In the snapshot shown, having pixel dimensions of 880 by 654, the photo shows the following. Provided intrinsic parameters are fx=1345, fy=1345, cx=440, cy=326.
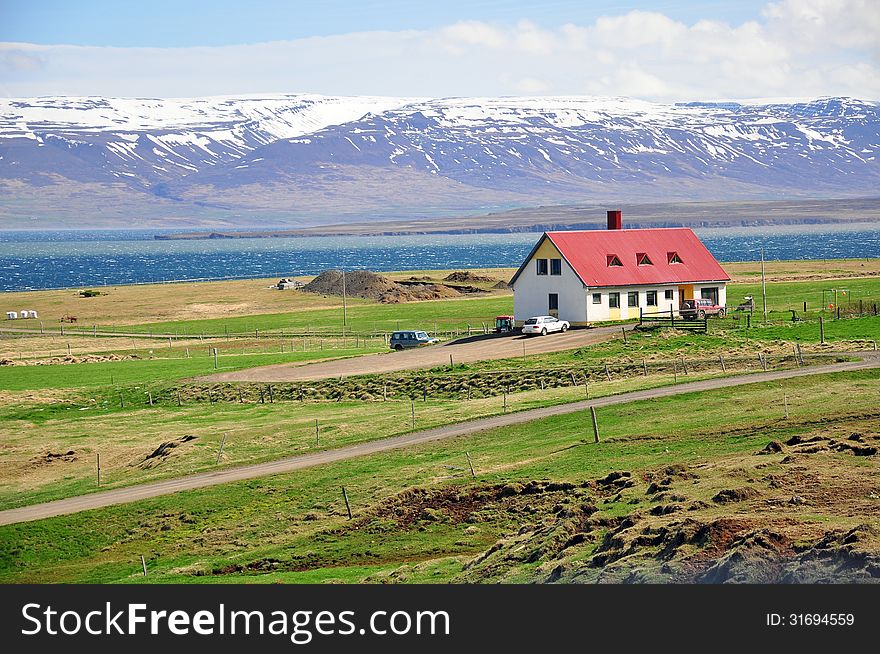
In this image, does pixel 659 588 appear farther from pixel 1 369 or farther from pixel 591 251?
pixel 1 369

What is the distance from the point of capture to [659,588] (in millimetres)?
22562

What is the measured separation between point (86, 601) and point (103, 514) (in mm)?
24086

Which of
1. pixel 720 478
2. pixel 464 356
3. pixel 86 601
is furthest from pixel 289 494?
pixel 464 356

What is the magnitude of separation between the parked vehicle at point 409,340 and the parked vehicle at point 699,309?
1712 cm

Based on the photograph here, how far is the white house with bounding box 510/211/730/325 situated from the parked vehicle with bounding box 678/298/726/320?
0.62 meters

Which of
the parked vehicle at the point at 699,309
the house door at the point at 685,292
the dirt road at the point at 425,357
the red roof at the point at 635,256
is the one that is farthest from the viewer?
the house door at the point at 685,292

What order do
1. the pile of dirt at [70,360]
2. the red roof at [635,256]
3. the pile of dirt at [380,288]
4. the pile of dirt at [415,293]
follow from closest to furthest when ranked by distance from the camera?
the red roof at [635,256]
the pile of dirt at [70,360]
the pile of dirt at [415,293]
the pile of dirt at [380,288]

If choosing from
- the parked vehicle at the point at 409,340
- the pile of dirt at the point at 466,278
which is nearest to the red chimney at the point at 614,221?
the parked vehicle at the point at 409,340

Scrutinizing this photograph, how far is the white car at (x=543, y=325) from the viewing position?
8756cm

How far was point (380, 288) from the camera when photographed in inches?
6245

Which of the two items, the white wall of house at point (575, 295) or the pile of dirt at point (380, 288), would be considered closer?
the white wall of house at point (575, 295)

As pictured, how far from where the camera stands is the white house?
9069 centimetres

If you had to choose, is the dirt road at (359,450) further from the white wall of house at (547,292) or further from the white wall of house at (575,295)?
the white wall of house at (547,292)

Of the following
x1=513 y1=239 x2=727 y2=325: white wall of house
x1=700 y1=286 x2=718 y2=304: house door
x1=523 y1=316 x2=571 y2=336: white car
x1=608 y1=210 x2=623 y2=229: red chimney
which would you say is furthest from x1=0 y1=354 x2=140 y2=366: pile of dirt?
x1=700 y1=286 x2=718 y2=304: house door
